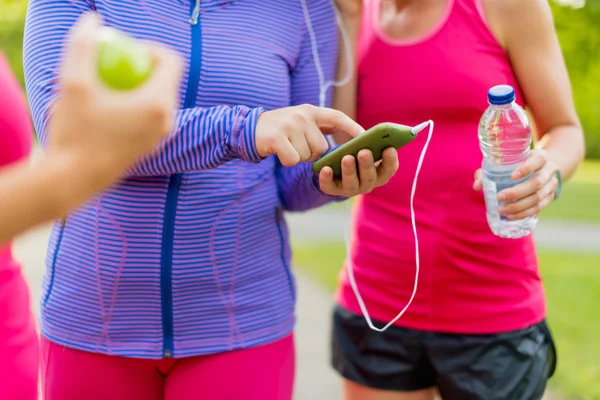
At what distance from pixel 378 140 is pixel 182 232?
56 centimetres

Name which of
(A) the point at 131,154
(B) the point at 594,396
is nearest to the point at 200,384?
(A) the point at 131,154

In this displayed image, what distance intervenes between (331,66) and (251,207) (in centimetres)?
50

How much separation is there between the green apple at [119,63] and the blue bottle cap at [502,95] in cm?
115

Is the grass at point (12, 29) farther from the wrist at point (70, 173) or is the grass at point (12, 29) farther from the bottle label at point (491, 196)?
the wrist at point (70, 173)

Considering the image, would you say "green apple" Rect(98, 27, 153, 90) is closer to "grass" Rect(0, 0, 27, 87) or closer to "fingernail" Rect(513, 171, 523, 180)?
"fingernail" Rect(513, 171, 523, 180)

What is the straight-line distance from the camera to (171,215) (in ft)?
6.25

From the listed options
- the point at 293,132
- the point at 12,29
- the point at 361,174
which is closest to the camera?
the point at 293,132

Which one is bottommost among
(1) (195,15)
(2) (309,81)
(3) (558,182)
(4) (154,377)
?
(4) (154,377)

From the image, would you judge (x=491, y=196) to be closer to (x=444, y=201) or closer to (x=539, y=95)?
(x=444, y=201)

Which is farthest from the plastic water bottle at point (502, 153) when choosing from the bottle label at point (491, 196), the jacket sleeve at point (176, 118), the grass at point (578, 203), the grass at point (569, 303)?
the grass at point (578, 203)

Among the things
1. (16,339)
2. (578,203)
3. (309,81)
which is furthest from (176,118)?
(578,203)

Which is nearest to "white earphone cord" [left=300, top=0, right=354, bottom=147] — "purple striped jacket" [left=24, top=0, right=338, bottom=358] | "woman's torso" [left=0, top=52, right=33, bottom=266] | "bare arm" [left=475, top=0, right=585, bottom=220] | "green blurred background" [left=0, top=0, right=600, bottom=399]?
"purple striped jacket" [left=24, top=0, right=338, bottom=358]

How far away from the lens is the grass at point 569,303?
15.0 ft

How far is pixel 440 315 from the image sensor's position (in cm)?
227
